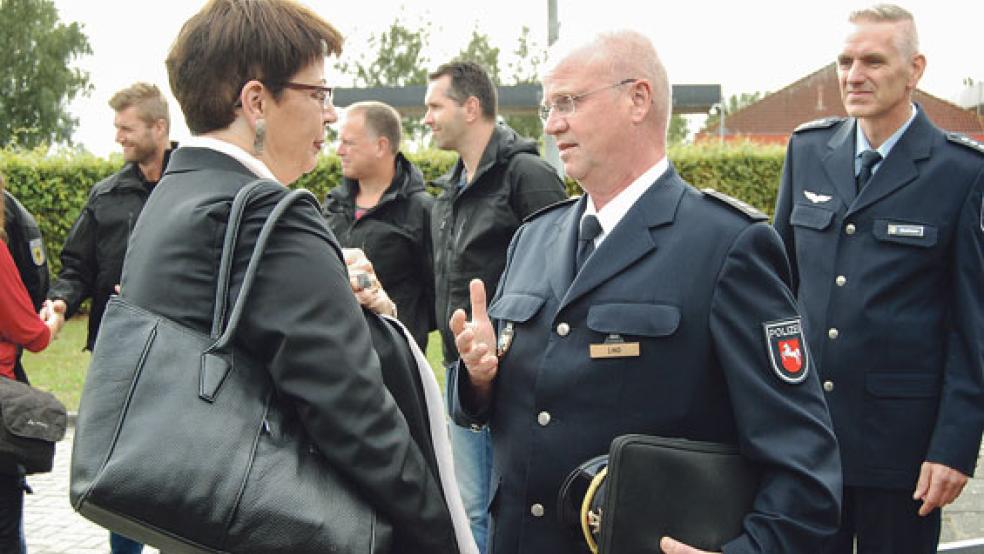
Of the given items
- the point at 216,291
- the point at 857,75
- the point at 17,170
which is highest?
the point at 857,75

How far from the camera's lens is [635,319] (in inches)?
86.1

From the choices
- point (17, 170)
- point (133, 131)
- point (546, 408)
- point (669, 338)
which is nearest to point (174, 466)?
point (546, 408)

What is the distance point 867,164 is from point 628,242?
151 centimetres

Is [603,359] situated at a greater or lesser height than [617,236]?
lesser

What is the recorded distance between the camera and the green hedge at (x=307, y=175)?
15094 millimetres

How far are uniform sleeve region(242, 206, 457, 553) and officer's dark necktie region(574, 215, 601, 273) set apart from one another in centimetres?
63

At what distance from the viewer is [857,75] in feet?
11.1

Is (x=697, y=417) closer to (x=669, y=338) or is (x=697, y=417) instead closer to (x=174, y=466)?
(x=669, y=338)

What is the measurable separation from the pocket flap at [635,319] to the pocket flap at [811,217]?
4.80 ft

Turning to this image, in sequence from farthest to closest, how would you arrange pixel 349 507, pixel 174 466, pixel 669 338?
1. pixel 669 338
2. pixel 349 507
3. pixel 174 466

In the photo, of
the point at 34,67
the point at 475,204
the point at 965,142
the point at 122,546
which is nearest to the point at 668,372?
the point at 965,142

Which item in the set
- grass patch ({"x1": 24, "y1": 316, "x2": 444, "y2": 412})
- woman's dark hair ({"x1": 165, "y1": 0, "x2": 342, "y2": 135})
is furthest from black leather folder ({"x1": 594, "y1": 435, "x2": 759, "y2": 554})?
grass patch ({"x1": 24, "y1": 316, "x2": 444, "y2": 412})

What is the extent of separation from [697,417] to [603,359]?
241 millimetres

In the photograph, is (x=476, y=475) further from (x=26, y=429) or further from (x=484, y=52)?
(x=484, y=52)
